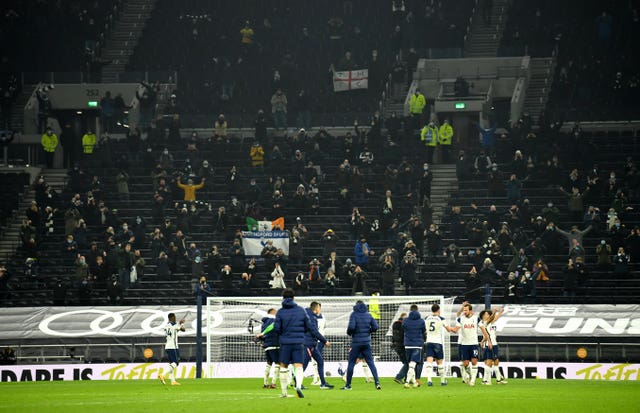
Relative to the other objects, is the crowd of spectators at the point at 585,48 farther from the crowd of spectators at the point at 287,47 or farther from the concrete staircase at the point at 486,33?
the crowd of spectators at the point at 287,47

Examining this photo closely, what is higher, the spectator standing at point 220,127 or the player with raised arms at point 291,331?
the spectator standing at point 220,127

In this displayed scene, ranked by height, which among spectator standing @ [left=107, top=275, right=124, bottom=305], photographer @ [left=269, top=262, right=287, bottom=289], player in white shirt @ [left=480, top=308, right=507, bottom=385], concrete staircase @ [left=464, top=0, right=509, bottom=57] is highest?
concrete staircase @ [left=464, top=0, right=509, bottom=57]

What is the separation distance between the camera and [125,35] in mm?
65062

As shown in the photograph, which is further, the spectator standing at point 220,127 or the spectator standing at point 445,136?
the spectator standing at point 220,127

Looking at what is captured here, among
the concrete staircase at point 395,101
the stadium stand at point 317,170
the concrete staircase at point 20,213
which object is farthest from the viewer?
the concrete staircase at point 395,101

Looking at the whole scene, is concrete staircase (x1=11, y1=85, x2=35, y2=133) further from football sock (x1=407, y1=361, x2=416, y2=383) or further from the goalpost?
football sock (x1=407, y1=361, x2=416, y2=383)

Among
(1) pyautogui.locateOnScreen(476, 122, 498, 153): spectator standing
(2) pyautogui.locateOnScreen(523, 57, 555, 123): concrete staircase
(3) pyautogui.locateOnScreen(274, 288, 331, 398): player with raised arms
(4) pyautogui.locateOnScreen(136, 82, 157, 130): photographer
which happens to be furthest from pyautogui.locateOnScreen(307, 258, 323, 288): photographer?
(3) pyautogui.locateOnScreen(274, 288, 331, 398): player with raised arms

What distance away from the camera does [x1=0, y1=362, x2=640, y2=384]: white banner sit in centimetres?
3750

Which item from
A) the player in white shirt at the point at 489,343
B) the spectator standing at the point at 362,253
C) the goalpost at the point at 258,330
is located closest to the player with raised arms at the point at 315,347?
the player in white shirt at the point at 489,343

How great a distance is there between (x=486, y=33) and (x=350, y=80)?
783 centimetres

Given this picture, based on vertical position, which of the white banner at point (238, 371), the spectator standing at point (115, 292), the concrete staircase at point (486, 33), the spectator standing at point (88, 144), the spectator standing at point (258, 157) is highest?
the concrete staircase at point (486, 33)

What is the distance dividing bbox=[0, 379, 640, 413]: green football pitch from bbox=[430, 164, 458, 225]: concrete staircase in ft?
59.5

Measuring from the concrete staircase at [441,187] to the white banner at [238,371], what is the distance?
12383mm

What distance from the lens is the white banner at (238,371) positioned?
3750 cm
